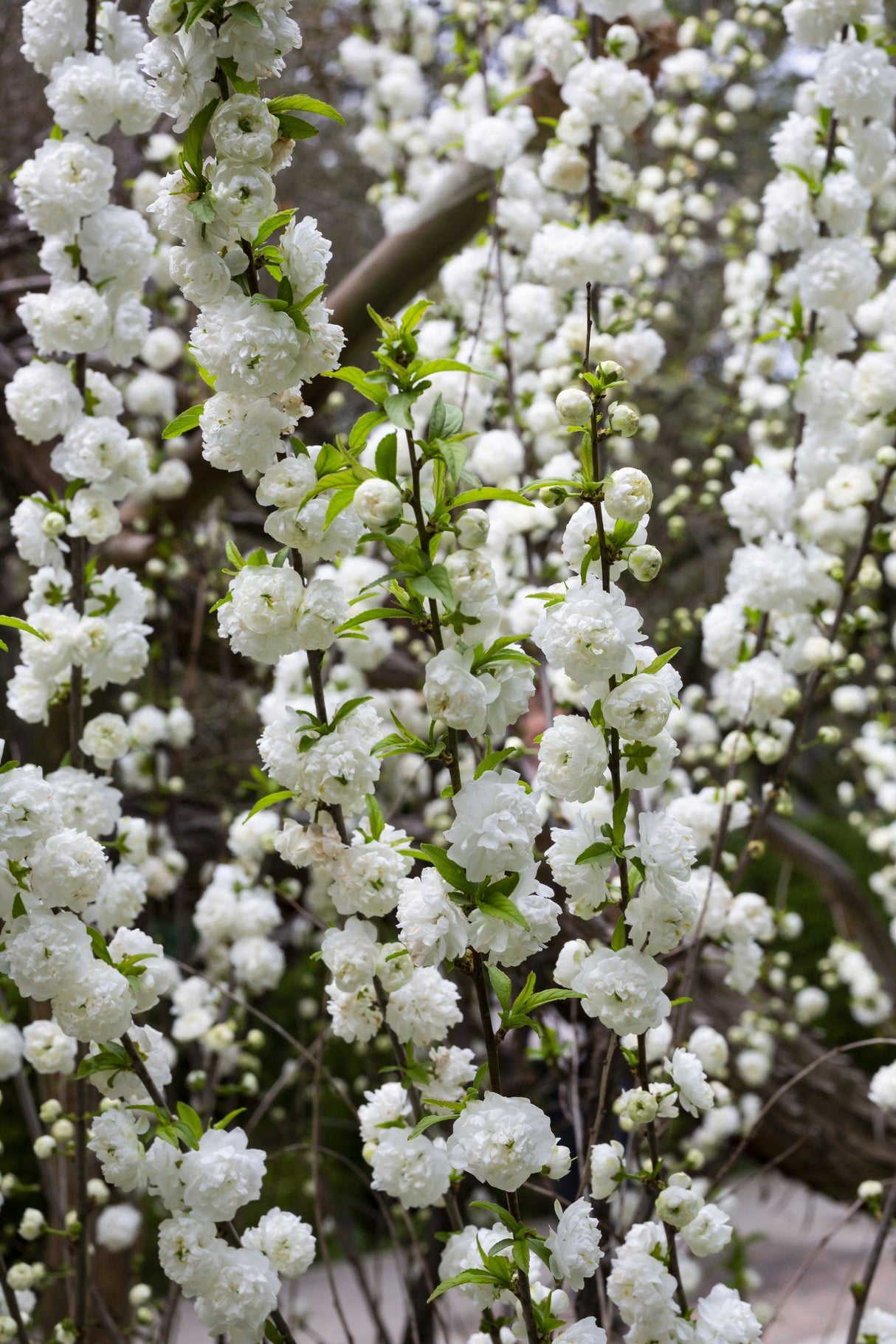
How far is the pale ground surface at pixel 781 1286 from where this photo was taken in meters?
3.61

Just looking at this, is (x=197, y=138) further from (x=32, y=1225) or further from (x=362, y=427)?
(x=32, y=1225)

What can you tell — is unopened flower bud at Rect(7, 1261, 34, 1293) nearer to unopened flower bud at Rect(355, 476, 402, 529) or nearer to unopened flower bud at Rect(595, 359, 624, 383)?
unopened flower bud at Rect(355, 476, 402, 529)

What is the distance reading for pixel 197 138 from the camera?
90cm

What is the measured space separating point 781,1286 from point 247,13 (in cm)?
478

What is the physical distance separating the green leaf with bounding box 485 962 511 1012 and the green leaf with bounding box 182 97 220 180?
0.69 m

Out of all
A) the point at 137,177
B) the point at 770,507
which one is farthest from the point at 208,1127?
the point at 137,177

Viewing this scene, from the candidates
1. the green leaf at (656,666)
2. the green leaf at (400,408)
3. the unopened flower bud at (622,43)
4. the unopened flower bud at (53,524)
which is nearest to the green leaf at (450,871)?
the green leaf at (656,666)

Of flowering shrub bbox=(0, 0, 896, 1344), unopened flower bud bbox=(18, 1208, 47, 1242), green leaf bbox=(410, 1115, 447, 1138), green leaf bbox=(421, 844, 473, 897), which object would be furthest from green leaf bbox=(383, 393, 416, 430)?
unopened flower bud bbox=(18, 1208, 47, 1242)

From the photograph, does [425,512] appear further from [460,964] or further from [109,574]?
[109,574]

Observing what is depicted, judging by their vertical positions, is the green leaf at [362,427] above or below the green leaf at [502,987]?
above

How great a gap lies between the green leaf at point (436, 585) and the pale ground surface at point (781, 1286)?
2.73 meters

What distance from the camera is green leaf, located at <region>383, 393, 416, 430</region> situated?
0.84 meters

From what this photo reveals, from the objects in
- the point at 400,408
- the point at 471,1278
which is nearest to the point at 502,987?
the point at 471,1278

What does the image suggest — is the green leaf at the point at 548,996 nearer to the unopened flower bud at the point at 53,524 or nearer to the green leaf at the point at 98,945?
the green leaf at the point at 98,945
